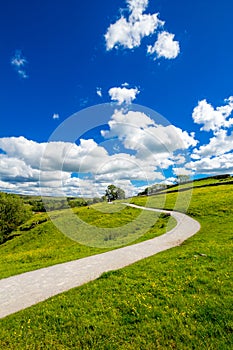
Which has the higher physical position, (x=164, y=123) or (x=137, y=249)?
(x=164, y=123)

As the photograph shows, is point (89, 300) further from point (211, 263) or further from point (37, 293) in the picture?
point (211, 263)

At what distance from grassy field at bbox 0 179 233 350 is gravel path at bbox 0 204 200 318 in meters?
0.99

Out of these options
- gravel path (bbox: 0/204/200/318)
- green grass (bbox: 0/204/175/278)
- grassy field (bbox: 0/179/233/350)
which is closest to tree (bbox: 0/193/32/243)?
green grass (bbox: 0/204/175/278)

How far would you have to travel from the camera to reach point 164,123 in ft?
62.6

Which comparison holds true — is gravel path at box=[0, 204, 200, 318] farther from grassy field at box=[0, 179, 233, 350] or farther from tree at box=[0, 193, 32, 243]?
tree at box=[0, 193, 32, 243]

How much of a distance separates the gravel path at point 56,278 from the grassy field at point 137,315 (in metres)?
0.99

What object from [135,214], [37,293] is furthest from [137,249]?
[135,214]

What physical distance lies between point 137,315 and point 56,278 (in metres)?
6.26

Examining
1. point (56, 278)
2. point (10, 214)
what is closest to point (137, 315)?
point (56, 278)

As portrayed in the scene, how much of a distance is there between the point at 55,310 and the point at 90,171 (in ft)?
43.6

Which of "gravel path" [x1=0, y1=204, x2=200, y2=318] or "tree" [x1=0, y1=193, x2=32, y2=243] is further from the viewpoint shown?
"tree" [x1=0, y1=193, x2=32, y2=243]

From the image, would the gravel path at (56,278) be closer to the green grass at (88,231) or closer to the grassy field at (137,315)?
the grassy field at (137,315)

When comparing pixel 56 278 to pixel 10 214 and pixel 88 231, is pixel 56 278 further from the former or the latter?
pixel 10 214

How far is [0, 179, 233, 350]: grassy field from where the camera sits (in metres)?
6.72
